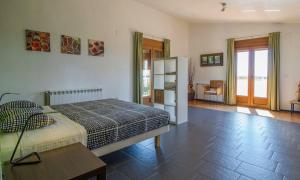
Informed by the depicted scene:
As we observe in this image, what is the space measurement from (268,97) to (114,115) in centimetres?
520

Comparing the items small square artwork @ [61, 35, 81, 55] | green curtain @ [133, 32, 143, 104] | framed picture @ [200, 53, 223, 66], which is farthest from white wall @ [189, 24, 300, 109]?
small square artwork @ [61, 35, 81, 55]

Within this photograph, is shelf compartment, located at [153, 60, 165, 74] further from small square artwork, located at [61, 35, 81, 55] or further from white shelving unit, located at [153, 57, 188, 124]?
small square artwork, located at [61, 35, 81, 55]

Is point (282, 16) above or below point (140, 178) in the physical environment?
above

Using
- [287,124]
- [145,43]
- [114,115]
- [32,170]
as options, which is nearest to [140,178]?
[114,115]

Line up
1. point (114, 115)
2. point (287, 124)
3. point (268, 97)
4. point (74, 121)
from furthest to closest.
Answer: point (268, 97) < point (287, 124) < point (114, 115) < point (74, 121)

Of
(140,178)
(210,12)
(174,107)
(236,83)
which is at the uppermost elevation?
(210,12)

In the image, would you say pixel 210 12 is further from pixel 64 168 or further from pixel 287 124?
pixel 64 168

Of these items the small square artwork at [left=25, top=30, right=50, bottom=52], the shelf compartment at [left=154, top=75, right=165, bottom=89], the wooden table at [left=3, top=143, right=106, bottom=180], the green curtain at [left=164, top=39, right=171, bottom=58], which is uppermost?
the green curtain at [left=164, top=39, right=171, bottom=58]

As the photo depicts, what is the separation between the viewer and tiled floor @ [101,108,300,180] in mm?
2082

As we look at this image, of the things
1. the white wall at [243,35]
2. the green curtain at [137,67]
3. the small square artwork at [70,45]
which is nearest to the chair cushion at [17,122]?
the small square artwork at [70,45]

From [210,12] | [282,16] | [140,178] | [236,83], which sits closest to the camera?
[140,178]

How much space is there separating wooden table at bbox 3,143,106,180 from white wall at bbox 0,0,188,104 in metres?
2.68

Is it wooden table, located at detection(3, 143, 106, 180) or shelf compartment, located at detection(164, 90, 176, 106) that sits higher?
shelf compartment, located at detection(164, 90, 176, 106)

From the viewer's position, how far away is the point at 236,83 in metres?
6.39
